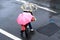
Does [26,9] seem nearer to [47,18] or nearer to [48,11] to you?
[47,18]

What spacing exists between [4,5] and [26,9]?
4537 mm

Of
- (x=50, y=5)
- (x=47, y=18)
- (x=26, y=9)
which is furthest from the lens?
(x=50, y=5)

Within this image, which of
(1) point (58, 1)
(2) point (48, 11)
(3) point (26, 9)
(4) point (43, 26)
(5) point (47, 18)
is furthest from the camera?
(1) point (58, 1)

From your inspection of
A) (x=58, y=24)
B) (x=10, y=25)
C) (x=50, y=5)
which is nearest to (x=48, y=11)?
(x=50, y=5)

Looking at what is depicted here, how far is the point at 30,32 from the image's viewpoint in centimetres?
784

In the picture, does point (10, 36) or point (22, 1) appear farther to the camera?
point (22, 1)

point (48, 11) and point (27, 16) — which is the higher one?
point (27, 16)

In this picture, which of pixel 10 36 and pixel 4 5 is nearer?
pixel 10 36

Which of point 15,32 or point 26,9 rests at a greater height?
point 26,9

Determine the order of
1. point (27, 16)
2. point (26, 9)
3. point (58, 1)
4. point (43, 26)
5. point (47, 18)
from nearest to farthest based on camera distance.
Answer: point (27, 16), point (26, 9), point (43, 26), point (47, 18), point (58, 1)

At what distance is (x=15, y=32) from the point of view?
7.96 metres

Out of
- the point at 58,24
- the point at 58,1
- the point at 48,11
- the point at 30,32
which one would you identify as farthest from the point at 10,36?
the point at 58,1

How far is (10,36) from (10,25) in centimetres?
120

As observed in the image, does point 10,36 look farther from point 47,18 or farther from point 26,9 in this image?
point 47,18
